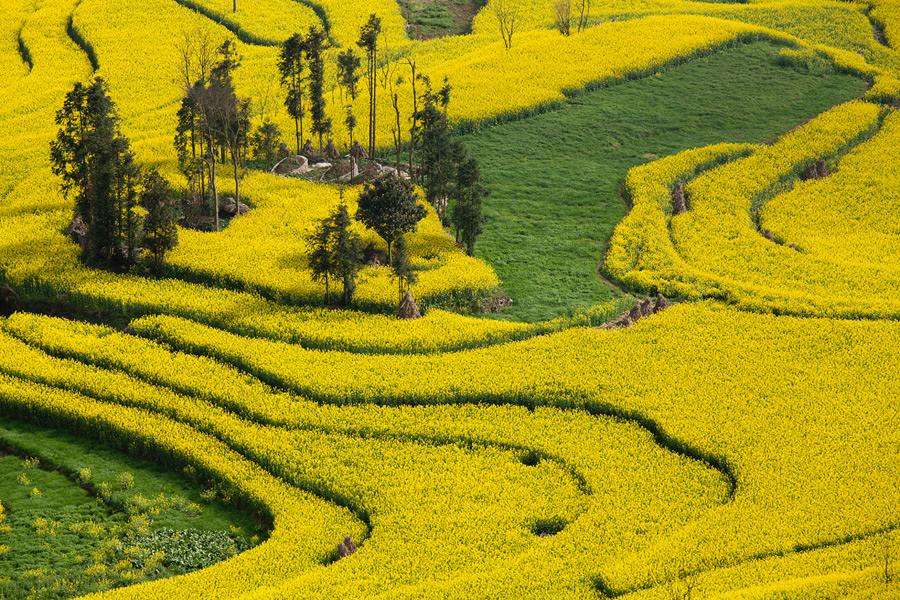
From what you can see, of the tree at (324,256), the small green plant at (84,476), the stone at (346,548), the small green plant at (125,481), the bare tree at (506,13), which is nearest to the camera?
the stone at (346,548)

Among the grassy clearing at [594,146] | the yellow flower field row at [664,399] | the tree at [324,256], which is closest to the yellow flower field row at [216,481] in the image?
the yellow flower field row at [664,399]

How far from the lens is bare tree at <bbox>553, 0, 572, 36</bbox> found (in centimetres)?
12488

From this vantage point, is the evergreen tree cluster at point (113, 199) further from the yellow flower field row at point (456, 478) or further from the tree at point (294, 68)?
the tree at point (294, 68)

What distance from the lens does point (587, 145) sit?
9569 centimetres

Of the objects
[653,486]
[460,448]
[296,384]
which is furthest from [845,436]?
[296,384]

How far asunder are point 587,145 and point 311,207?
32324mm

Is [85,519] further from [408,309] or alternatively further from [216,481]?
[408,309]

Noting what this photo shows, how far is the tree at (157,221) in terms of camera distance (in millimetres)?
65812

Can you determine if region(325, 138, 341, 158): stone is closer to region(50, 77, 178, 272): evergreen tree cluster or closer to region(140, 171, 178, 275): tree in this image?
region(50, 77, 178, 272): evergreen tree cluster

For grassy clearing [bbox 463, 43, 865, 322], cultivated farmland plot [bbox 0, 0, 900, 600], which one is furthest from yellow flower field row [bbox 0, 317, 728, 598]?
grassy clearing [bbox 463, 43, 865, 322]

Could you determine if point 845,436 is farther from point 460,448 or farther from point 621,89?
point 621,89

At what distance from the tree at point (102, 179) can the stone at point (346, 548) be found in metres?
33.5

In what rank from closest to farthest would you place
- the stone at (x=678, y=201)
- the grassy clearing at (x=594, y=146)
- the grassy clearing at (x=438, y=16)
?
1. the grassy clearing at (x=594, y=146)
2. the stone at (x=678, y=201)
3. the grassy clearing at (x=438, y=16)

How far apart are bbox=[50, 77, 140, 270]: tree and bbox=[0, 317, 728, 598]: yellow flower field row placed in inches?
451
